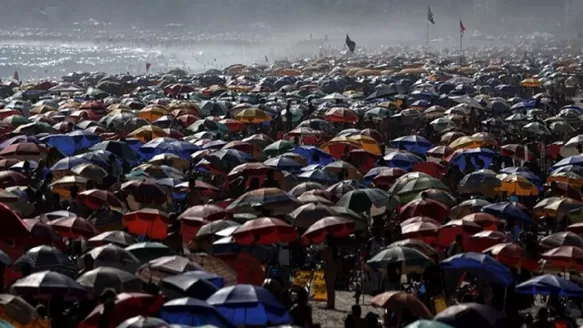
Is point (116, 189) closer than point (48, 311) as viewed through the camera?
No

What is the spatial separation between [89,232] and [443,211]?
15.5 ft

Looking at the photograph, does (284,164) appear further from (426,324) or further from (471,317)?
(426,324)

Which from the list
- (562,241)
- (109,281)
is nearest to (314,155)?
(562,241)

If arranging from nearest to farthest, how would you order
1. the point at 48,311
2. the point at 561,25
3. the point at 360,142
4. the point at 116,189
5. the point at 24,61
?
the point at 48,311 < the point at 116,189 < the point at 360,142 < the point at 24,61 < the point at 561,25

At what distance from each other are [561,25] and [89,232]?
5350 inches

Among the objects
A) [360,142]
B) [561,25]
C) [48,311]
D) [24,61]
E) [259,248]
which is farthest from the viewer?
[561,25]

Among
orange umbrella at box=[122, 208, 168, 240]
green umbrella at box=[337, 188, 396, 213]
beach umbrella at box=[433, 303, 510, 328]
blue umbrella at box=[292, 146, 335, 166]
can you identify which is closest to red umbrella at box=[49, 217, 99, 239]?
orange umbrella at box=[122, 208, 168, 240]

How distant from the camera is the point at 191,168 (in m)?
20.1

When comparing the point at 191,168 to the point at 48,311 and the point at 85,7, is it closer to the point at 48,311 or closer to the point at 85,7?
the point at 48,311

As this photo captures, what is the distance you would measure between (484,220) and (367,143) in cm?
732

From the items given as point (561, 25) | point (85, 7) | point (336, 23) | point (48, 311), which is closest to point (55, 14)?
point (85, 7)

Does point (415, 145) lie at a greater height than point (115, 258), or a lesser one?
lesser

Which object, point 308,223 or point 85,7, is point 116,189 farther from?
point 85,7

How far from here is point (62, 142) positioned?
21281mm
